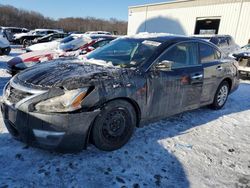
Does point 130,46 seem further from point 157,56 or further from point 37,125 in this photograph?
point 37,125

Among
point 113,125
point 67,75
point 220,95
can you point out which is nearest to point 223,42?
point 220,95

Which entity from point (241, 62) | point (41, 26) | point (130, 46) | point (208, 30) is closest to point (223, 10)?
point (208, 30)

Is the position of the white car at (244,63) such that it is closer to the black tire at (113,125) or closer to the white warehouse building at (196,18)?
the black tire at (113,125)

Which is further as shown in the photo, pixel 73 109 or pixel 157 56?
pixel 157 56

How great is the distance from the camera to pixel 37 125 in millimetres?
2660

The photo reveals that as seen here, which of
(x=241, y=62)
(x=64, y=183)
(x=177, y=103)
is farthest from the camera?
(x=241, y=62)

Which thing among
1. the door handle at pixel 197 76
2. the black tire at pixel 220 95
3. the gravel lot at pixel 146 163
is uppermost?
the door handle at pixel 197 76

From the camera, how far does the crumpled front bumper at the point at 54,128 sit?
A: 263 cm

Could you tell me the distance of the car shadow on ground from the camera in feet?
8.42

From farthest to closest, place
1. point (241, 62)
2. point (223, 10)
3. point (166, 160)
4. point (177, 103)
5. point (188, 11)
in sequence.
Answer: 1. point (188, 11)
2. point (223, 10)
3. point (241, 62)
4. point (177, 103)
5. point (166, 160)

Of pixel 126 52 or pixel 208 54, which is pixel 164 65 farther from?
pixel 208 54

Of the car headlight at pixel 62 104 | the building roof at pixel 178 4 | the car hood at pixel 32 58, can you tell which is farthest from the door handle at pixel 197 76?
the building roof at pixel 178 4

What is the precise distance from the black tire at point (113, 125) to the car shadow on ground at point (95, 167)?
141 mm

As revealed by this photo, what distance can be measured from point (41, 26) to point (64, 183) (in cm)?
6186
